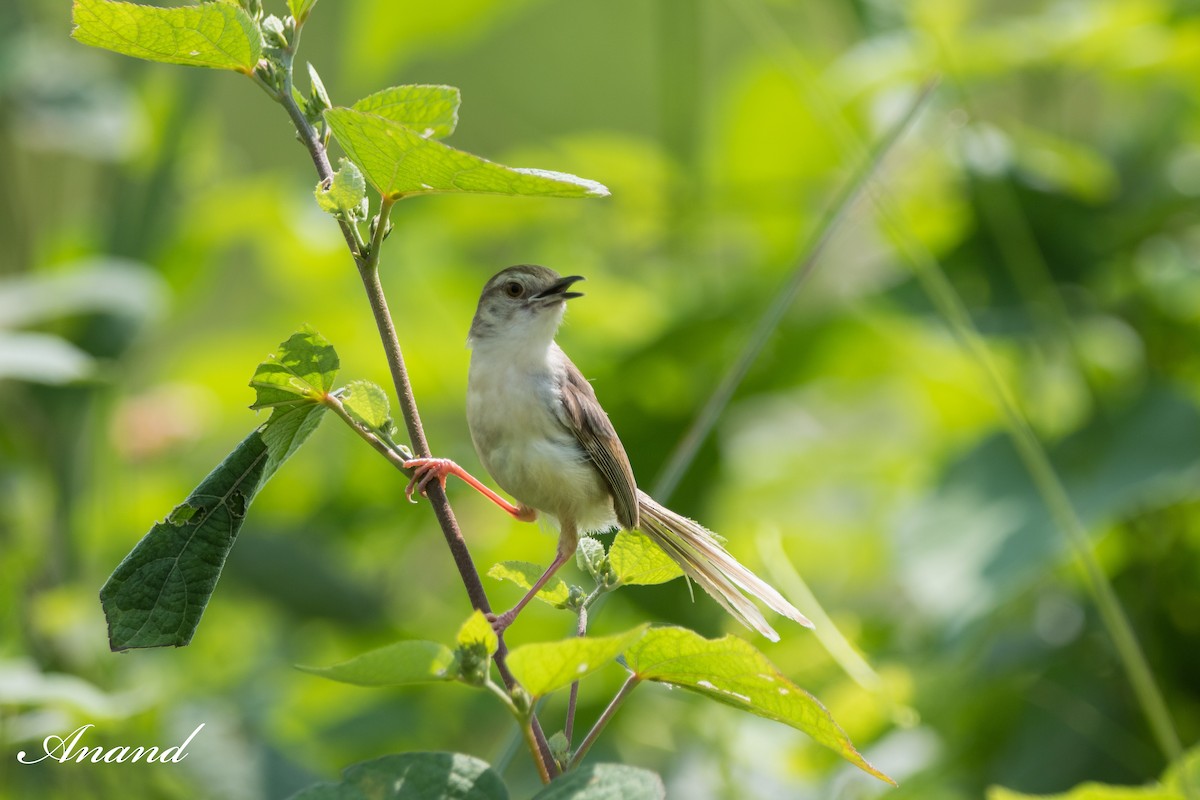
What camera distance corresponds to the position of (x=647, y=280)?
3639 millimetres

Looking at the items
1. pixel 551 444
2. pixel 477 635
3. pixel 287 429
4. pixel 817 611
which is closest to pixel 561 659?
pixel 477 635

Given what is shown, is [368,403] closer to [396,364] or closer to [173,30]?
[396,364]

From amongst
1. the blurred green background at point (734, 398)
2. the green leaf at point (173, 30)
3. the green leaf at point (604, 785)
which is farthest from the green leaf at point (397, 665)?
the blurred green background at point (734, 398)

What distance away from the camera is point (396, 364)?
36.5 inches

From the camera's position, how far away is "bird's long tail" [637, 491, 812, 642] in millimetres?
1396

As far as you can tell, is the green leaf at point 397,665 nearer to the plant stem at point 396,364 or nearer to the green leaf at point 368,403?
the plant stem at point 396,364

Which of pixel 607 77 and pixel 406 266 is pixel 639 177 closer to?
pixel 406 266

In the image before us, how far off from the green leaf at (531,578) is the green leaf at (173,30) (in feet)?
1.52

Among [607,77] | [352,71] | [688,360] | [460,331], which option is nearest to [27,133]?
[352,71]

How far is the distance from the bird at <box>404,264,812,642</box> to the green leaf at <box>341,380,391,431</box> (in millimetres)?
345

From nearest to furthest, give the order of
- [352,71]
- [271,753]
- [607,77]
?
[271,753], [352,71], [607,77]

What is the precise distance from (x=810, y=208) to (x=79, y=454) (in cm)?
196

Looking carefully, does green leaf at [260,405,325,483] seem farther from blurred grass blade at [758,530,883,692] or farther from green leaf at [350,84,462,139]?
blurred grass blade at [758,530,883,692]

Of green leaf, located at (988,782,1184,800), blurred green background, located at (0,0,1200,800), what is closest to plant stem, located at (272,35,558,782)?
green leaf, located at (988,782,1184,800)
